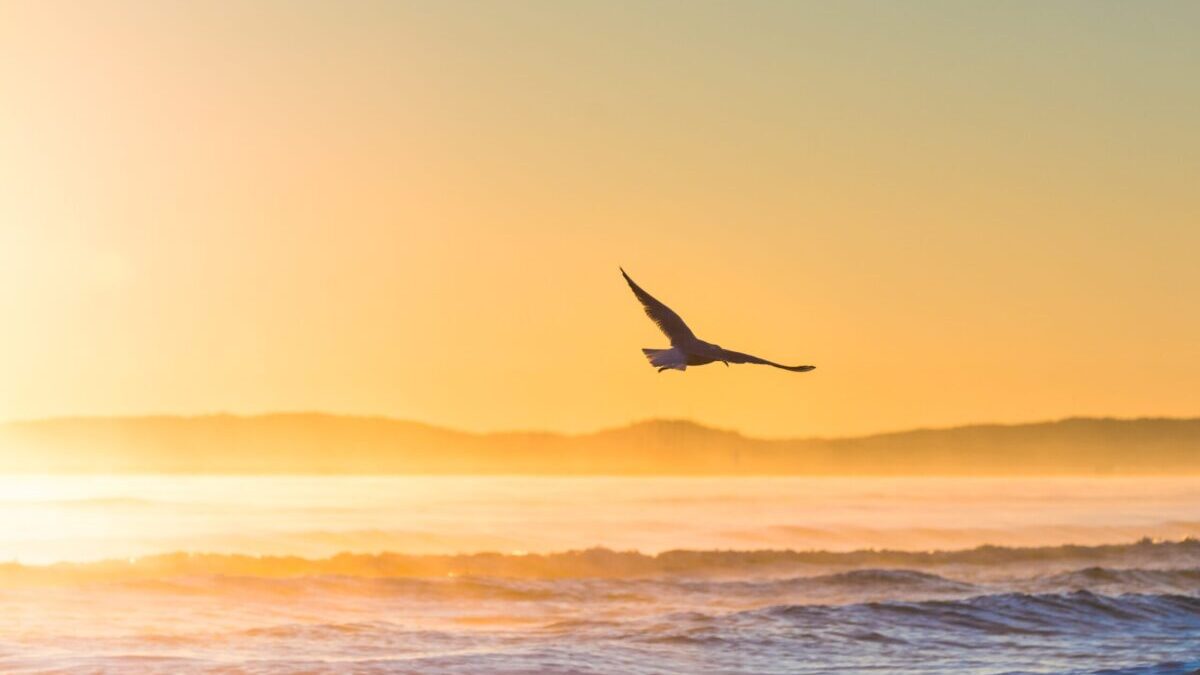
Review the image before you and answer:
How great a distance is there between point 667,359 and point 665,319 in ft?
1.89

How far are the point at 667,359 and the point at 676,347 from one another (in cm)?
32

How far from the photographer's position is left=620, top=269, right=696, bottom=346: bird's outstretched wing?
38.6 feet

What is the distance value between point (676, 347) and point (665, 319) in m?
0.30

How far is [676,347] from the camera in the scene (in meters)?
11.7

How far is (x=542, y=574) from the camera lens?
5453 centimetres

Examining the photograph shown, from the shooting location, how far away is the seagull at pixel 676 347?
1130 cm

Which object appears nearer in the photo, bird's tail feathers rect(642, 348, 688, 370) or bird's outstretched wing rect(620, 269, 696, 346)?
bird's tail feathers rect(642, 348, 688, 370)

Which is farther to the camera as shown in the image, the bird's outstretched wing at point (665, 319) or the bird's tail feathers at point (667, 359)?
the bird's outstretched wing at point (665, 319)

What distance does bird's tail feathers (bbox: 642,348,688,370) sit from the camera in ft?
36.7

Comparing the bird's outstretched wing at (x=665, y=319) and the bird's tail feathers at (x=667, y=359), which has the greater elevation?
the bird's outstretched wing at (x=665, y=319)

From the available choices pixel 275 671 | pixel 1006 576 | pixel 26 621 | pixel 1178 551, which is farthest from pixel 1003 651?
pixel 1178 551

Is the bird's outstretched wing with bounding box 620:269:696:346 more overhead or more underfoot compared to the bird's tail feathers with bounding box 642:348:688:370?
more overhead

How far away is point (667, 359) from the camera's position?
1141 centimetres

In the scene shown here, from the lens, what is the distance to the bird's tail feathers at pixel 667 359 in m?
11.2
